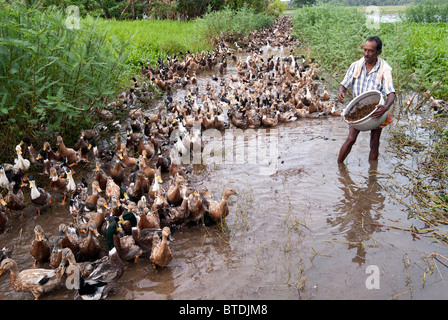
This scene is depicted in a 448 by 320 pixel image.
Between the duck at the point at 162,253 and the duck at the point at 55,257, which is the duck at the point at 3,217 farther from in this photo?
the duck at the point at 162,253

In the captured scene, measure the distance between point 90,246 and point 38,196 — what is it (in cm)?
141

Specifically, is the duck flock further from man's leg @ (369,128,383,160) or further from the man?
man's leg @ (369,128,383,160)

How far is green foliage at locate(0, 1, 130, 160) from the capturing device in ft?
16.5

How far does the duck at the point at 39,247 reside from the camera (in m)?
4.00

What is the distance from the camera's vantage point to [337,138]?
7555mm

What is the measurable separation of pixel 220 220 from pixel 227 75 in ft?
34.5

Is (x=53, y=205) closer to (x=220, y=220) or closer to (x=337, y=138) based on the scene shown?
(x=220, y=220)

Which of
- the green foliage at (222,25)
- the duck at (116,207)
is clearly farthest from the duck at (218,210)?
the green foliage at (222,25)

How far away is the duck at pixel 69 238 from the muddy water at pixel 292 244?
1.66 feet

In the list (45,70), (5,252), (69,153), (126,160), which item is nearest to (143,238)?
(5,252)

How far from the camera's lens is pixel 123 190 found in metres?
5.21

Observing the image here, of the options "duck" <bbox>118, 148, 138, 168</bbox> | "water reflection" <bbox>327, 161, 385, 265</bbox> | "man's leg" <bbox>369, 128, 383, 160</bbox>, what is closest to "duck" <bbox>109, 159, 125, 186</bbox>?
"duck" <bbox>118, 148, 138, 168</bbox>
